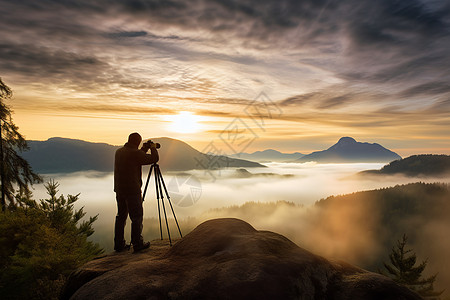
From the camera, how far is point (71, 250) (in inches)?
666

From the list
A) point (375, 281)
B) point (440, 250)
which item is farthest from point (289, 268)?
point (440, 250)

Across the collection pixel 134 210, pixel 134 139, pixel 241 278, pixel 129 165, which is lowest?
pixel 241 278

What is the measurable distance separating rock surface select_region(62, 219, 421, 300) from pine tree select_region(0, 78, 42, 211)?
587 inches

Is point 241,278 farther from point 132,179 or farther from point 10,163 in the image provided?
point 10,163

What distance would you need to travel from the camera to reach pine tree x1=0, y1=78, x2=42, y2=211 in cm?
1686

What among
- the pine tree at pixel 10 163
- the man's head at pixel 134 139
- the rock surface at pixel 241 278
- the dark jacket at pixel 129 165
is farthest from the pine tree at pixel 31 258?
the man's head at pixel 134 139

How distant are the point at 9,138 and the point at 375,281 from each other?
2124cm

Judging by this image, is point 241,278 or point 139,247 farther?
point 139,247

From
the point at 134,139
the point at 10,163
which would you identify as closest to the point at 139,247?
the point at 134,139

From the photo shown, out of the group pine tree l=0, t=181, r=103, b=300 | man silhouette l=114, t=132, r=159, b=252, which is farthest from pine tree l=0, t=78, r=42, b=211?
man silhouette l=114, t=132, r=159, b=252

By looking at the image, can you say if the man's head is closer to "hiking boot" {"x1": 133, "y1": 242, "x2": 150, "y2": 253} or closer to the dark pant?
the dark pant

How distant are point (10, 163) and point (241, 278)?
64.4ft

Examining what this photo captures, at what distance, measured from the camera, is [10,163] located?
17.8 m

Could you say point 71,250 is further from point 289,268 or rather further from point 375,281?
point 375,281
